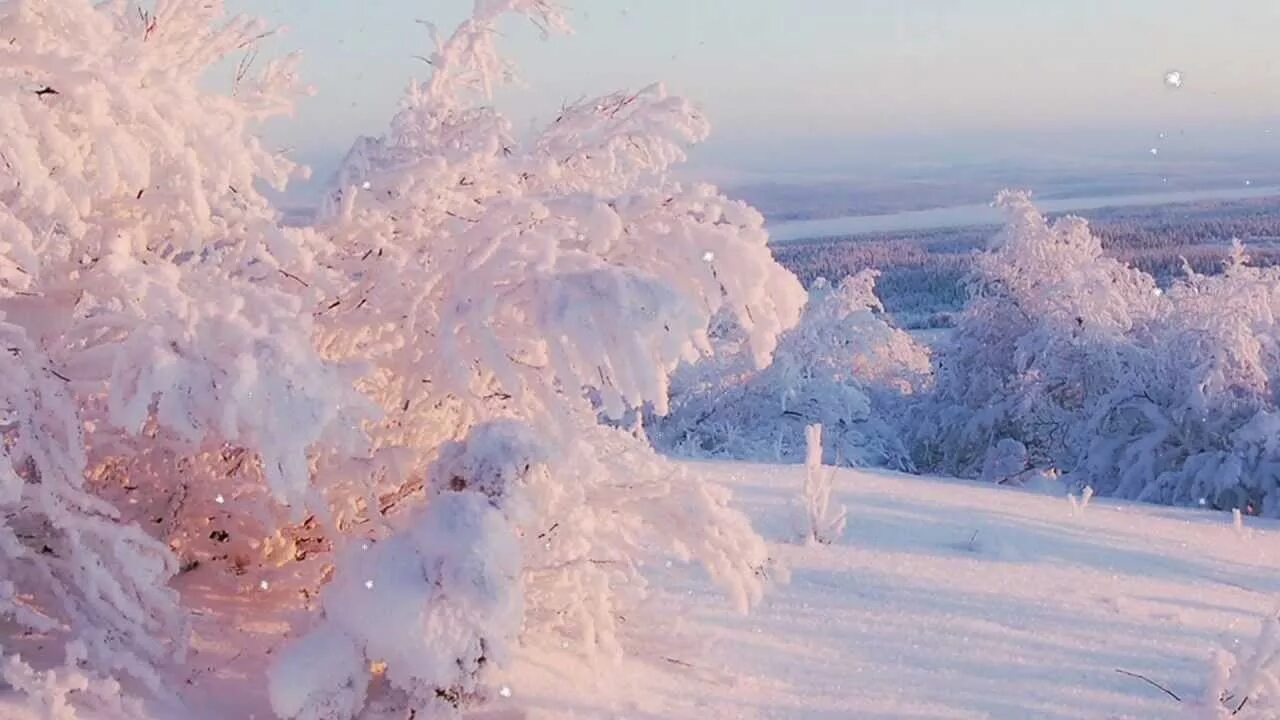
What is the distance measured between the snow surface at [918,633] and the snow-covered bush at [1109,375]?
11.7 m

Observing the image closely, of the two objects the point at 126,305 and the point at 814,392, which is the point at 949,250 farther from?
the point at 126,305

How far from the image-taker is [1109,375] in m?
21.0

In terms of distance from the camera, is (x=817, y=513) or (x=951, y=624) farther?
(x=817, y=513)

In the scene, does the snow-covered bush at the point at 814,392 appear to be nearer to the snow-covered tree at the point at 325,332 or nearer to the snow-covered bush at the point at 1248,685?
the snow-covered bush at the point at 1248,685

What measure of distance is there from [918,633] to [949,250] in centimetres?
11943

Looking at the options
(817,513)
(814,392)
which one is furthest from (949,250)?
(817,513)

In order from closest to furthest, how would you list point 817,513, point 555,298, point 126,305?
1. point 126,305
2. point 555,298
3. point 817,513

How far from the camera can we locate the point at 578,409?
4418 mm

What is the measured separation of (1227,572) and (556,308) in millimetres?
5589

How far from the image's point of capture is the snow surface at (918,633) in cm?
409

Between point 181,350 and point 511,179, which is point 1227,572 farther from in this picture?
point 181,350

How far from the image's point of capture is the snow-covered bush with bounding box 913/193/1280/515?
1869cm

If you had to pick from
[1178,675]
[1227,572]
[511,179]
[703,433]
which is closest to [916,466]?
[703,433]

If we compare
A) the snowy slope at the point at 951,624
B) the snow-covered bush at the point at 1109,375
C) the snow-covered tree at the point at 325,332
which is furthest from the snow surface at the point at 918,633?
the snow-covered bush at the point at 1109,375
